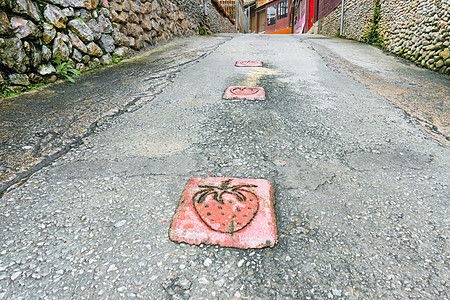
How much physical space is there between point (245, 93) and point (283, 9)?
22.5 meters

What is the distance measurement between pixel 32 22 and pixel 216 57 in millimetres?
2668

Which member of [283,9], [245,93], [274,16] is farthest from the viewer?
[274,16]

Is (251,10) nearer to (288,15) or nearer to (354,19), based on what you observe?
(288,15)

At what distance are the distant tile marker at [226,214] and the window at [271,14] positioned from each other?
25.2 metres

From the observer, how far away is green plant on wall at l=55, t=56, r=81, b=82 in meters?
3.21

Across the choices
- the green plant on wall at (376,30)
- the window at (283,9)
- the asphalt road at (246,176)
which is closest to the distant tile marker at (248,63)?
the asphalt road at (246,176)

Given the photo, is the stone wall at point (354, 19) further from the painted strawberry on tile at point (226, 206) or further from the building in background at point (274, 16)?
the building in background at point (274, 16)

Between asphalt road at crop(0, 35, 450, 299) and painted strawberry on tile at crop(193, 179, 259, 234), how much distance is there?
0.11 m

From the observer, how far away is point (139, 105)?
2594mm

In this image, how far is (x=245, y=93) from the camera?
2832 millimetres

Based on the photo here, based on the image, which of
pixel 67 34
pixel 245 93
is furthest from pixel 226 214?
pixel 67 34

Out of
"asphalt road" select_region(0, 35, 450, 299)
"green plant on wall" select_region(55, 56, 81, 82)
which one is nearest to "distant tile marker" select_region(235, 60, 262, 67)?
"asphalt road" select_region(0, 35, 450, 299)

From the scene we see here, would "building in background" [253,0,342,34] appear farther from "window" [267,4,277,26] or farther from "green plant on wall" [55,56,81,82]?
"green plant on wall" [55,56,81,82]

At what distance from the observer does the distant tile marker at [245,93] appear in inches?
107
